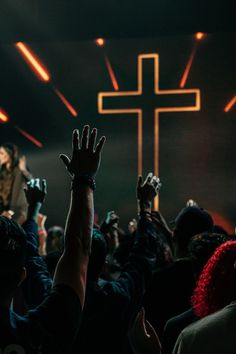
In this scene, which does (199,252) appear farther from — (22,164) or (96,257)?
(22,164)

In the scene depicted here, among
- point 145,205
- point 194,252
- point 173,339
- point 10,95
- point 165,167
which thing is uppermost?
point 10,95

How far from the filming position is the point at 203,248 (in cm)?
134

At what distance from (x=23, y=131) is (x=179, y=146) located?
1.93 metres

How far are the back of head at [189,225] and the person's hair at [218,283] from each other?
0.69 m

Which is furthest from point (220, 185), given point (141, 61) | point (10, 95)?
point (10, 95)

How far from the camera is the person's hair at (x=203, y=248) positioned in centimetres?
134

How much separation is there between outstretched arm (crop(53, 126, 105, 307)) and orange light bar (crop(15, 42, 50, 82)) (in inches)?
211

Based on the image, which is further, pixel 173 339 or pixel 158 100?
pixel 158 100

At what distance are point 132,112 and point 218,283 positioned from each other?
197 inches

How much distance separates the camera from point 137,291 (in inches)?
47.9

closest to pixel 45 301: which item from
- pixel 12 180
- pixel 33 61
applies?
pixel 12 180

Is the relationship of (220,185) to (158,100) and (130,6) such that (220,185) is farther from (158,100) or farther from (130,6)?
(130,6)

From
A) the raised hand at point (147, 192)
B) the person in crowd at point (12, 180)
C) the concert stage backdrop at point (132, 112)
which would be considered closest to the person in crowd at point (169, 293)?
the raised hand at point (147, 192)

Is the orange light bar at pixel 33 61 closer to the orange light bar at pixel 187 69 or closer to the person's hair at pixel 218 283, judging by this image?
the orange light bar at pixel 187 69
